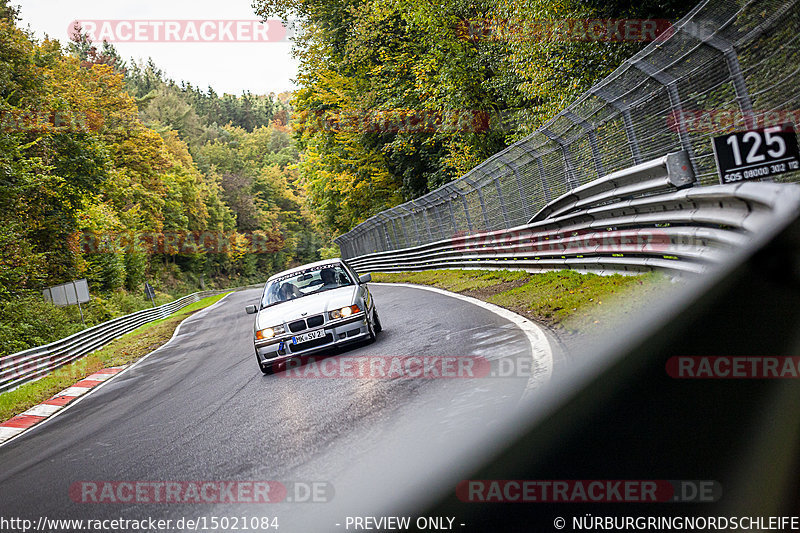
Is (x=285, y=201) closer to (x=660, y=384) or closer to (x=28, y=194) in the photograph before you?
(x=28, y=194)

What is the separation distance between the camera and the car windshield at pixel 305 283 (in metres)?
10.1


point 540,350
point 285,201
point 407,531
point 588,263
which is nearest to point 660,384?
point 407,531

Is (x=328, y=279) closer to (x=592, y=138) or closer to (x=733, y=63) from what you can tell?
(x=592, y=138)

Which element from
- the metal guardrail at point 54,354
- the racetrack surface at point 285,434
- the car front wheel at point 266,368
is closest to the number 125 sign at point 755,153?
the racetrack surface at point 285,434

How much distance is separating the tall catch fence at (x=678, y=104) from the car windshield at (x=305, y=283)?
175 inches

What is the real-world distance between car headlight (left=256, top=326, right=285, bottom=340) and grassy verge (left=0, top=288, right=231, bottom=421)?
547 cm

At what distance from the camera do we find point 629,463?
109 centimetres

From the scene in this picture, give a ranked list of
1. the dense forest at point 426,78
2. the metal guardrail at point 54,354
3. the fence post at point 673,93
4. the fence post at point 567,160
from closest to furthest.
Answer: the fence post at point 673,93, the fence post at point 567,160, the metal guardrail at point 54,354, the dense forest at point 426,78

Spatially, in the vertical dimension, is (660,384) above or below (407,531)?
above

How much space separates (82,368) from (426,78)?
50.3ft

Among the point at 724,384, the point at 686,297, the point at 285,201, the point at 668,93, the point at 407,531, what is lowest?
the point at 407,531

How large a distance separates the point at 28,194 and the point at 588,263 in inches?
936

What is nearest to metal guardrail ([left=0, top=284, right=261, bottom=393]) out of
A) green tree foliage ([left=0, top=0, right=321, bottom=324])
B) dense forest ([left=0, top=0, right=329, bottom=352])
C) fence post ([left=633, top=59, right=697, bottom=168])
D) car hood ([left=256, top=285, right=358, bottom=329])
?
dense forest ([left=0, top=0, right=329, bottom=352])

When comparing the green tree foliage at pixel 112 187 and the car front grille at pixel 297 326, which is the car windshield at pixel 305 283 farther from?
the green tree foliage at pixel 112 187
